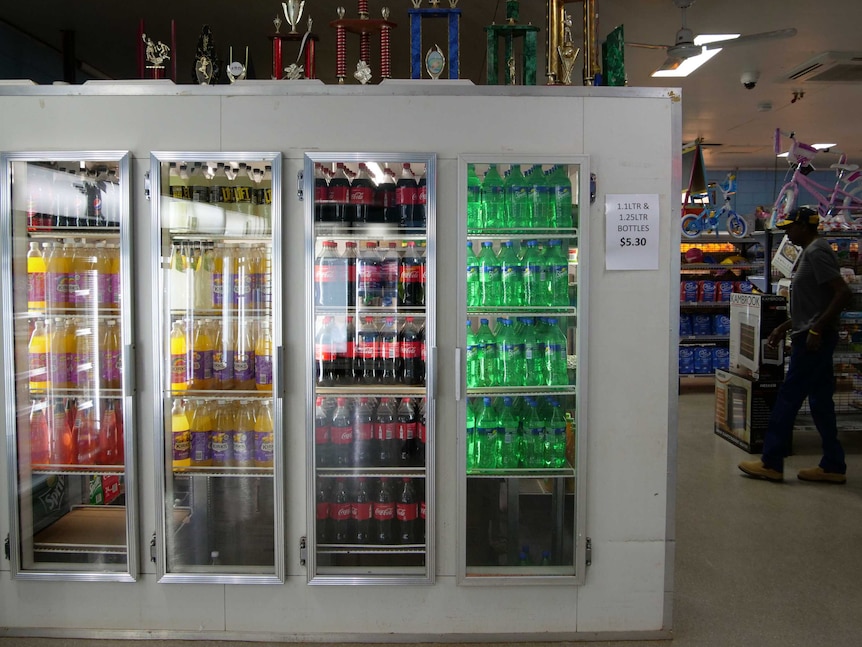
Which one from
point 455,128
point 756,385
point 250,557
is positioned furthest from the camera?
point 756,385

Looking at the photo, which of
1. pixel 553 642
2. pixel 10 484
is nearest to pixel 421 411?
pixel 553 642

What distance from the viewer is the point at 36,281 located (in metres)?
2.93

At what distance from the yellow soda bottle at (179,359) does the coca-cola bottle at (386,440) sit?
912 millimetres

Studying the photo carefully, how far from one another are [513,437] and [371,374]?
2.46 feet

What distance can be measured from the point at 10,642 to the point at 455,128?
3038 mm

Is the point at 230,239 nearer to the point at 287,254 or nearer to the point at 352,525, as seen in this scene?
the point at 287,254

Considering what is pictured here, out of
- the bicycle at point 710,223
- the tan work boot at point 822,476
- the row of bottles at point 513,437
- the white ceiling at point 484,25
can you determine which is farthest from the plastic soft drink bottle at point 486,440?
the bicycle at point 710,223

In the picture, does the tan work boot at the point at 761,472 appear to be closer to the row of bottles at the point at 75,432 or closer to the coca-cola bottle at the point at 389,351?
the coca-cola bottle at the point at 389,351

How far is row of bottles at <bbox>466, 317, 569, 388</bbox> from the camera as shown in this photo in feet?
10.0

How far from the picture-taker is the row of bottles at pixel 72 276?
294cm

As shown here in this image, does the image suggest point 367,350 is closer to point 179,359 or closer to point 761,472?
point 179,359

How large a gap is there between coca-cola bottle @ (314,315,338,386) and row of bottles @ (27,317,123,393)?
95cm

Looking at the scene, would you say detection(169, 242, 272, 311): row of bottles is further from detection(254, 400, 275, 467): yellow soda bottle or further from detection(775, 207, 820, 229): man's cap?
detection(775, 207, 820, 229): man's cap

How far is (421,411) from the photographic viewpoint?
3.11 m
